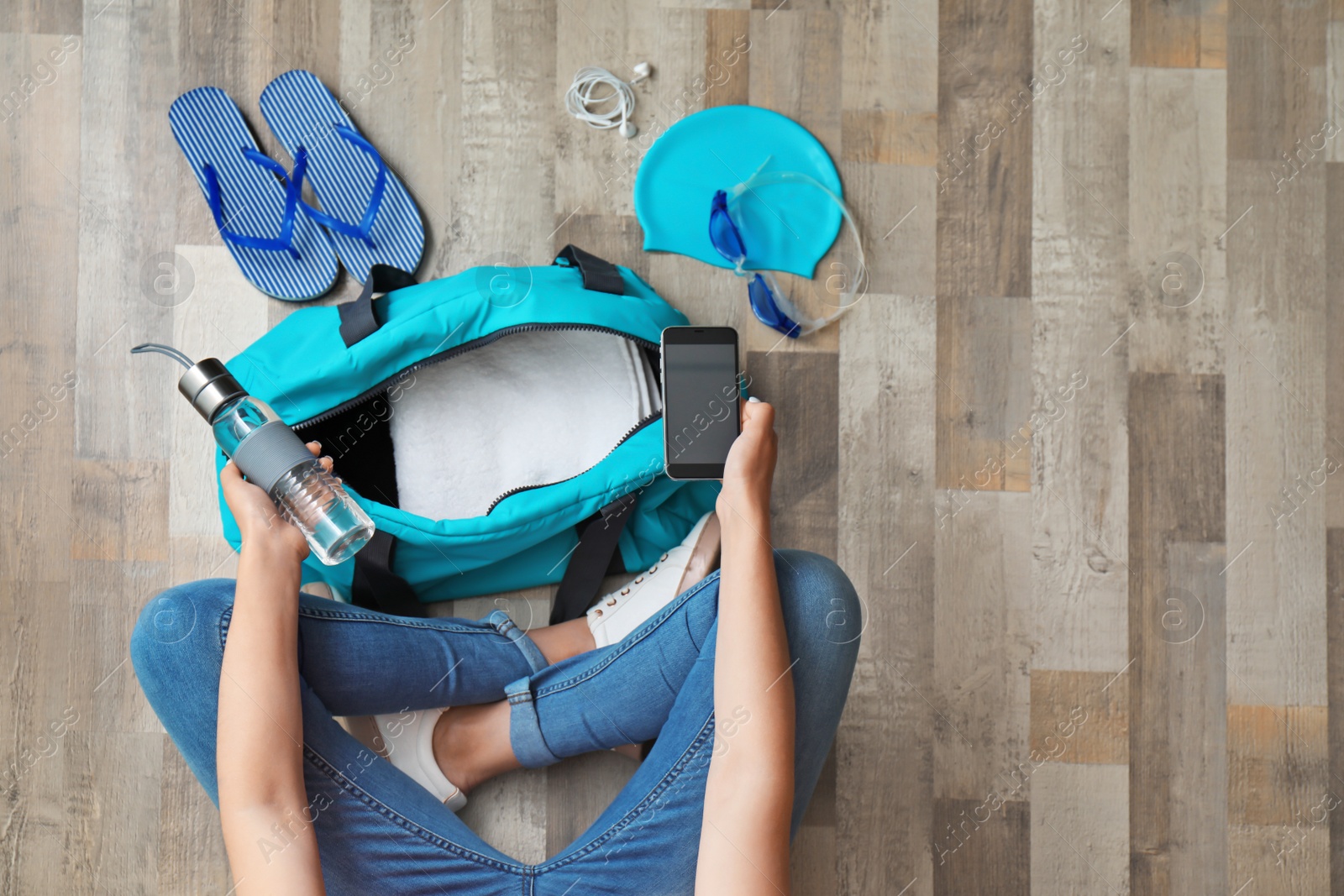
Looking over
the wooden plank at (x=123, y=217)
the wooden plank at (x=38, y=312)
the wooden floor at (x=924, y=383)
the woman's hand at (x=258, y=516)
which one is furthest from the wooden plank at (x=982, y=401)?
the wooden plank at (x=38, y=312)

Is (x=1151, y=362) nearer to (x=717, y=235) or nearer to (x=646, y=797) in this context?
(x=717, y=235)

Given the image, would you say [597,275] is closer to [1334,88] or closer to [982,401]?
[982,401]

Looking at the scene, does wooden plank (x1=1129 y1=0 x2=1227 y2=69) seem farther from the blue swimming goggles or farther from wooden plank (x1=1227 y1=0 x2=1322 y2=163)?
the blue swimming goggles

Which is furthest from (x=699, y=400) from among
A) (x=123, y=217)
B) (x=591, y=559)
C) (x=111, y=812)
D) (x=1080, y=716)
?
(x=111, y=812)

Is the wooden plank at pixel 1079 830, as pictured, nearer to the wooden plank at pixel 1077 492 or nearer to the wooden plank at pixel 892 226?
the wooden plank at pixel 1077 492

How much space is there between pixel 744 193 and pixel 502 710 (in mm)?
698

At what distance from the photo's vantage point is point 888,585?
1.03 metres

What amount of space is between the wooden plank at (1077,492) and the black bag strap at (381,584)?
2.25ft

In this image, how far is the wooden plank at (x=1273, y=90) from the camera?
106cm

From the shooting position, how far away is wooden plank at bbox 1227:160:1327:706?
3.43 feet

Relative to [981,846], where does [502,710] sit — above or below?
above

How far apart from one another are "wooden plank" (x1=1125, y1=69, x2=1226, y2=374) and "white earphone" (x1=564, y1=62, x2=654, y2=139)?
25.6 inches

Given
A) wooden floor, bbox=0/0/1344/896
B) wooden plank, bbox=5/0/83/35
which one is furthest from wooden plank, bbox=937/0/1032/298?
wooden plank, bbox=5/0/83/35

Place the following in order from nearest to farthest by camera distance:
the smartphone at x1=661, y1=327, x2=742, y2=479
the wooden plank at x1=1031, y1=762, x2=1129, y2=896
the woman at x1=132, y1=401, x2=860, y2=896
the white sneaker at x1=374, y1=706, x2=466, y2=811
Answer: the woman at x1=132, y1=401, x2=860, y2=896 → the smartphone at x1=661, y1=327, x2=742, y2=479 → the white sneaker at x1=374, y1=706, x2=466, y2=811 → the wooden plank at x1=1031, y1=762, x2=1129, y2=896
